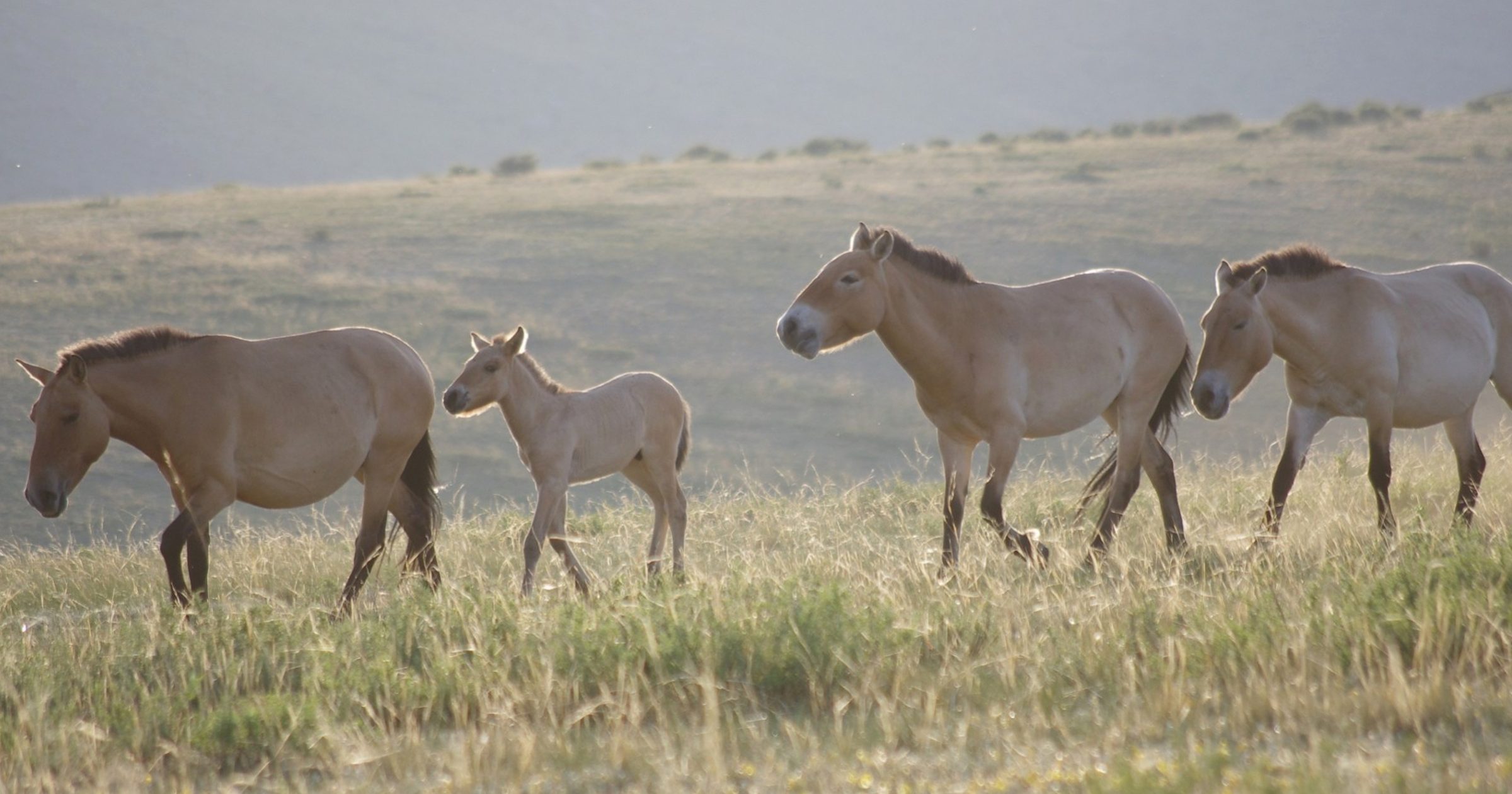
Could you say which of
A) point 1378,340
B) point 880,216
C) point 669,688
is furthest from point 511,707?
point 880,216

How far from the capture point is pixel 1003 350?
7.55 metres

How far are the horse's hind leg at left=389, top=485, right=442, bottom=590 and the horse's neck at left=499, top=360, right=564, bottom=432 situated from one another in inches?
31.3

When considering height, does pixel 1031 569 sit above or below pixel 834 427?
above

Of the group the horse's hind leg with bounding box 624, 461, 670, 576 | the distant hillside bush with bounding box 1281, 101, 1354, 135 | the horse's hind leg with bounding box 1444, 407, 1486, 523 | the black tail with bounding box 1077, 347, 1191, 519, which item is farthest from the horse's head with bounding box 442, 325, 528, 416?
the distant hillside bush with bounding box 1281, 101, 1354, 135

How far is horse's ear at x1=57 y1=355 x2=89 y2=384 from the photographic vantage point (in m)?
6.67

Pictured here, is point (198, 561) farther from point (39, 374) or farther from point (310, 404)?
point (39, 374)

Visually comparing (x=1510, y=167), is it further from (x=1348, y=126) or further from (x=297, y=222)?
(x=297, y=222)

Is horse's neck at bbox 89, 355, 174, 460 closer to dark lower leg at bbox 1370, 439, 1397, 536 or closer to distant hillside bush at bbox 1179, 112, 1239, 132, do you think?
dark lower leg at bbox 1370, 439, 1397, 536

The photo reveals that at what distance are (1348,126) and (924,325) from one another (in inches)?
1651

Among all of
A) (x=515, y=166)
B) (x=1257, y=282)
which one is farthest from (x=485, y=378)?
(x=515, y=166)

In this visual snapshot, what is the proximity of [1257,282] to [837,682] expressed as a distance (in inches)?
155

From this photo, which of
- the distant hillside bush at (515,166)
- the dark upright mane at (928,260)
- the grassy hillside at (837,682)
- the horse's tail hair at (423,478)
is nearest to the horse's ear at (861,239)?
the dark upright mane at (928,260)

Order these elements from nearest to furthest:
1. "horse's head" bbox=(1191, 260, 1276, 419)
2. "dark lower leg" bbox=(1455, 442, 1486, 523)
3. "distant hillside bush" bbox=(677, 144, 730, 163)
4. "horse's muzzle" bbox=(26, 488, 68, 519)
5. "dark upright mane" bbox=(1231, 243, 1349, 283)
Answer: "horse's muzzle" bbox=(26, 488, 68, 519), "horse's head" bbox=(1191, 260, 1276, 419), "dark upright mane" bbox=(1231, 243, 1349, 283), "dark lower leg" bbox=(1455, 442, 1486, 523), "distant hillside bush" bbox=(677, 144, 730, 163)

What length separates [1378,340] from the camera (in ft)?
24.8
